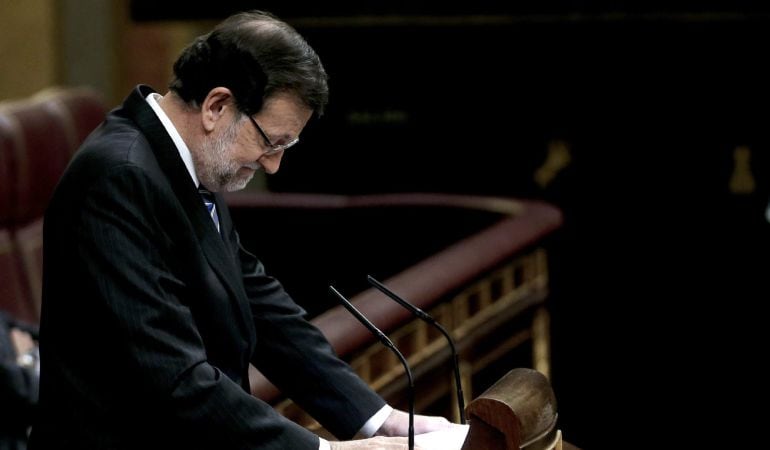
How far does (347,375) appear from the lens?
6.09 feet

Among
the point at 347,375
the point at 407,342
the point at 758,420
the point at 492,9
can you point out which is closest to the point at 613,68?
the point at 492,9

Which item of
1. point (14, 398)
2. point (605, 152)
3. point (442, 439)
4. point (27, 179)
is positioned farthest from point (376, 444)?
point (605, 152)

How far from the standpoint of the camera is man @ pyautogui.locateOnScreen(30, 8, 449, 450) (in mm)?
1430

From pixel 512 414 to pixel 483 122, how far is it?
3728 mm

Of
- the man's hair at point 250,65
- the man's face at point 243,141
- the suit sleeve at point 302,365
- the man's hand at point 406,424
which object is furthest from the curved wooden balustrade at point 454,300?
the man's hair at point 250,65

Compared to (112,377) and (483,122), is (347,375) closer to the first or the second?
(112,377)

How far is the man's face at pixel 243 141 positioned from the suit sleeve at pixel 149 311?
0.34 ft

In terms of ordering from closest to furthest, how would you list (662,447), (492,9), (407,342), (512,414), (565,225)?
(512,414)
(407,342)
(662,447)
(492,9)
(565,225)

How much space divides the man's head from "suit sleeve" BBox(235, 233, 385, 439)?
291mm

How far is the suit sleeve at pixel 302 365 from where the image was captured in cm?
183

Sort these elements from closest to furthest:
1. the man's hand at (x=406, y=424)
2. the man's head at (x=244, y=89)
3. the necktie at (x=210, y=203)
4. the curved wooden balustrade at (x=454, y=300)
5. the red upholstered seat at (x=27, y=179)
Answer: the man's head at (x=244, y=89), the necktie at (x=210, y=203), the man's hand at (x=406, y=424), the curved wooden balustrade at (x=454, y=300), the red upholstered seat at (x=27, y=179)

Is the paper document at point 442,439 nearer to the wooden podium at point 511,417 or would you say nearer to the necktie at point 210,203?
the wooden podium at point 511,417

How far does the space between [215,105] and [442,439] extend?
53cm

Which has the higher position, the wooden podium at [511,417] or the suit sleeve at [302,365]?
the wooden podium at [511,417]
